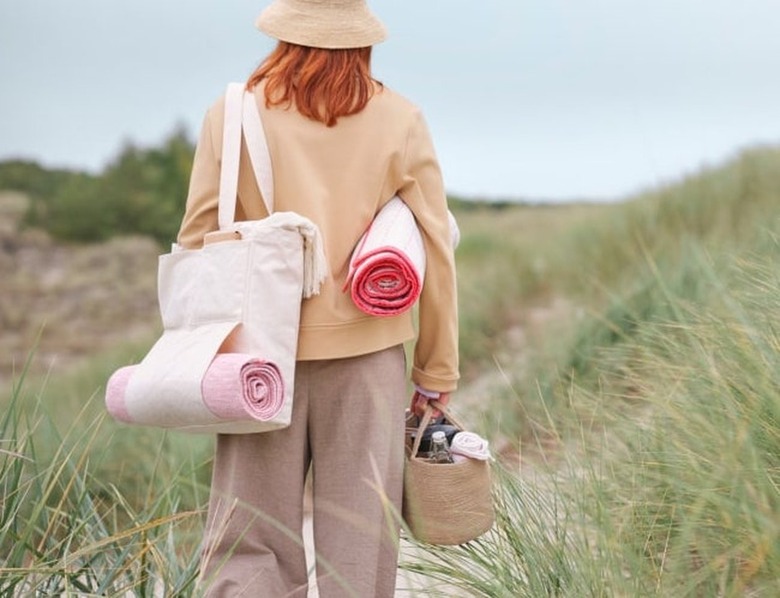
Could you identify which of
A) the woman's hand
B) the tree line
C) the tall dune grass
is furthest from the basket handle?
the tree line

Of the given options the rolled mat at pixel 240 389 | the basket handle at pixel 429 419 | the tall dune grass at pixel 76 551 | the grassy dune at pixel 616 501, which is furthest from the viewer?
the basket handle at pixel 429 419

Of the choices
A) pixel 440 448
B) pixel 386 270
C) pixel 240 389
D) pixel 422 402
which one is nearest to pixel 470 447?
pixel 440 448

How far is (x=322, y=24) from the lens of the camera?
3.21 meters

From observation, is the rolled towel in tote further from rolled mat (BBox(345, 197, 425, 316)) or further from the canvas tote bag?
the canvas tote bag

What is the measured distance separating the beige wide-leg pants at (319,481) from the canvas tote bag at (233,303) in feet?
0.76

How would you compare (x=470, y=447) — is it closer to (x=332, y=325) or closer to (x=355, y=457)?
(x=355, y=457)

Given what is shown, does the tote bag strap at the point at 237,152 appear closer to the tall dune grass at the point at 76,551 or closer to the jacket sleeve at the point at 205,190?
the jacket sleeve at the point at 205,190

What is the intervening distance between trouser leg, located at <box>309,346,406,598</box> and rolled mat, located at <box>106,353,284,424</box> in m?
0.29

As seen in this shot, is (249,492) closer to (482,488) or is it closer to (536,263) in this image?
(482,488)

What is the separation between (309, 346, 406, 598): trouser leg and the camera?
10.9ft

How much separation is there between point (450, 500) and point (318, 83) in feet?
3.84

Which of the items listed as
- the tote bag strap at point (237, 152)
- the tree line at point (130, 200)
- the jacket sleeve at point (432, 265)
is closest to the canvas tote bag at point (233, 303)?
the tote bag strap at point (237, 152)

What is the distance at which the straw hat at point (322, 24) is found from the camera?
321 centimetres

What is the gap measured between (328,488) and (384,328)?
0.48 metres
